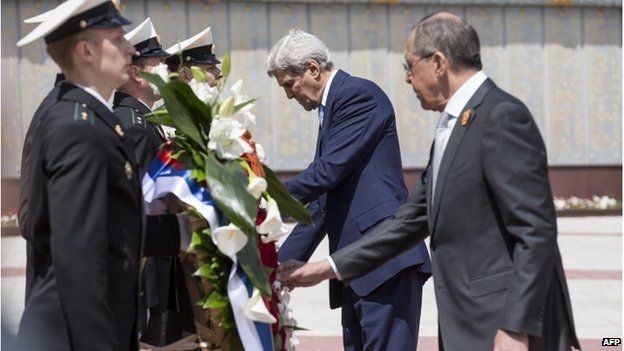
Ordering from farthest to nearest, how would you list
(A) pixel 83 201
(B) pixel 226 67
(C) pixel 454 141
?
(B) pixel 226 67
(C) pixel 454 141
(A) pixel 83 201

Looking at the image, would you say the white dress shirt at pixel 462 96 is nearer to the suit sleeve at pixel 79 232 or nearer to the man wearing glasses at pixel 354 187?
the suit sleeve at pixel 79 232

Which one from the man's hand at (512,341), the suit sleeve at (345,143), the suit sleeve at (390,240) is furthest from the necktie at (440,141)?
the suit sleeve at (345,143)

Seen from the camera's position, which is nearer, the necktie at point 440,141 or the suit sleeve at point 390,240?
the necktie at point 440,141

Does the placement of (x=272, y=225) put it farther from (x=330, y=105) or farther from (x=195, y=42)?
(x=195, y=42)

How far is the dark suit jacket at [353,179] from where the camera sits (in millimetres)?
5016

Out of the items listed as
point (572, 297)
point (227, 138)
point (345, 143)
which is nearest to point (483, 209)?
point (227, 138)

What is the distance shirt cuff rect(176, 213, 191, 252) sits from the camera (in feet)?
13.0

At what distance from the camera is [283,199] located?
4.27 metres

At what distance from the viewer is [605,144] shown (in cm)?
1708

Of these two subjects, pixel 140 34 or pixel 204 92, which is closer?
pixel 204 92

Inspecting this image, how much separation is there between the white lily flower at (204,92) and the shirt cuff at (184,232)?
0.39m

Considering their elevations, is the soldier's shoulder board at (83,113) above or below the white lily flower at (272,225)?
above

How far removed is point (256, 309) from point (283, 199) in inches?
23.5

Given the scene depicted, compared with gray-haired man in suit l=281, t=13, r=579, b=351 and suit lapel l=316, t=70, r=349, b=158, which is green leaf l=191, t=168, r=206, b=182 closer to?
gray-haired man in suit l=281, t=13, r=579, b=351
